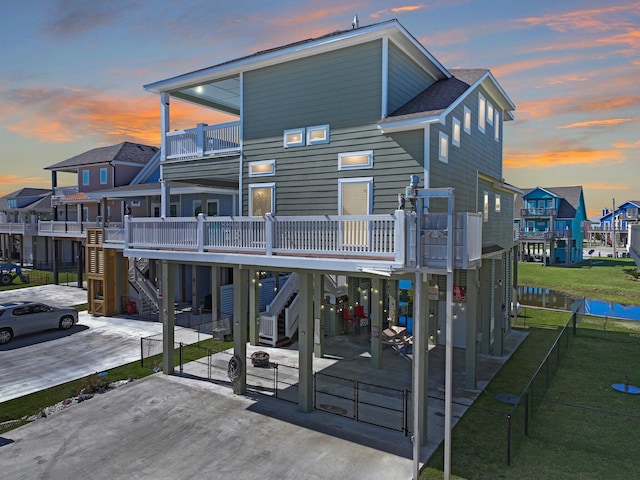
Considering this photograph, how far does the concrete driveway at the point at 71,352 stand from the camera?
14883 millimetres

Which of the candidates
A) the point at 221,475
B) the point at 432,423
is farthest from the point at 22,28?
the point at 432,423

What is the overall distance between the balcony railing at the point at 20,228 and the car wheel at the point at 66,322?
24042mm

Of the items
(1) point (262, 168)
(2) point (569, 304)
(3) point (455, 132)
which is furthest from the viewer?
(2) point (569, 304)

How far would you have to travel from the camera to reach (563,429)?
1109 centimetres

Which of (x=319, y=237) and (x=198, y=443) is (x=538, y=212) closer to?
(x=319, y=237)

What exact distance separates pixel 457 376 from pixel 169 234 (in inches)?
460

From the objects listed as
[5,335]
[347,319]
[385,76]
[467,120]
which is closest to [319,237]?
[385,76]

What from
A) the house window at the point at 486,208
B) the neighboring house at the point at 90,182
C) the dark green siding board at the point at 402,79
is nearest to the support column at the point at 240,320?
the dark green siding board at the point at 402,79

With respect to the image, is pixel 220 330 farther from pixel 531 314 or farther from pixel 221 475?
pixel 531 314

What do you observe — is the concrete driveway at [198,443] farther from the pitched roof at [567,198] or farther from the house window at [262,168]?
the pitched roof at [567,198]

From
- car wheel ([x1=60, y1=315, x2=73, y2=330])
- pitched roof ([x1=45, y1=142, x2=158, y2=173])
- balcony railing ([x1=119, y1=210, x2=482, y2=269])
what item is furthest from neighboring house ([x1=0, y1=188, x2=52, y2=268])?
balcony railing ([x1=119, y1=210, x2=482, y2=269])

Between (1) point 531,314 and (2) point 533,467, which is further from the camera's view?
(1) point 531,314

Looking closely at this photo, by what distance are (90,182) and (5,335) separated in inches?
798

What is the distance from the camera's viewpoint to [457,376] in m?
15.4
